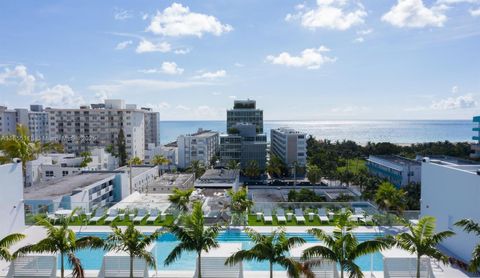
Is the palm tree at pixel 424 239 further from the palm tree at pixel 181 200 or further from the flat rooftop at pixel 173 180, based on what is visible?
the flat rooftop at pixel 173 180

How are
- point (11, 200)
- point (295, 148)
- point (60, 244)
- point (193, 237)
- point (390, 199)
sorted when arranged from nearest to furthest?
point (60, 244) → point (193, 237) → point (11, 200) → point (390, 199) → point (295, 148)

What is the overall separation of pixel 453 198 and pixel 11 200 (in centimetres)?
2213

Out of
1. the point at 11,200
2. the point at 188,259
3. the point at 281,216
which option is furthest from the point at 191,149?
the point at 188,259

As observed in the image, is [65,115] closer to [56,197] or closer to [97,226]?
[56,197]

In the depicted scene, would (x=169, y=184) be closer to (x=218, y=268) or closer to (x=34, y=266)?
(x=34, y=266)

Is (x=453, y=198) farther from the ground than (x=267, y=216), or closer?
farther from the ground

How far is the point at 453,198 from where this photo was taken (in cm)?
1741

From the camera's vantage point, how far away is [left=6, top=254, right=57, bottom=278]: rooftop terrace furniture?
1340 centimetres

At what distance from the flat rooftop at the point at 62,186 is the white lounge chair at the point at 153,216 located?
26.8ft

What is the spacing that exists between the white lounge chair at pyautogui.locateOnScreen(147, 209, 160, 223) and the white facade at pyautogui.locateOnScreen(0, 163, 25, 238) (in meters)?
7.03

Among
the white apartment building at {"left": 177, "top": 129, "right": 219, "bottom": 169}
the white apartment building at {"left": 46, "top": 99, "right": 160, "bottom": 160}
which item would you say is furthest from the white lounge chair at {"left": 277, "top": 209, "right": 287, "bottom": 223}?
the white apartment building at {"left": 46, "top": 99, "right": 160, "bottom": 160}

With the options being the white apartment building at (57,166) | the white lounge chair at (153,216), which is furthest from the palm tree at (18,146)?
the white apartment building at (57,166)

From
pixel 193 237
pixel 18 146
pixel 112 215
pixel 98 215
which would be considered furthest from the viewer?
pixel 112 215

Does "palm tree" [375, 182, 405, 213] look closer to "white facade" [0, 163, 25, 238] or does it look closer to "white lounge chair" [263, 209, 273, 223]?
"white lounge chair" [263, 209, 273, 223]
